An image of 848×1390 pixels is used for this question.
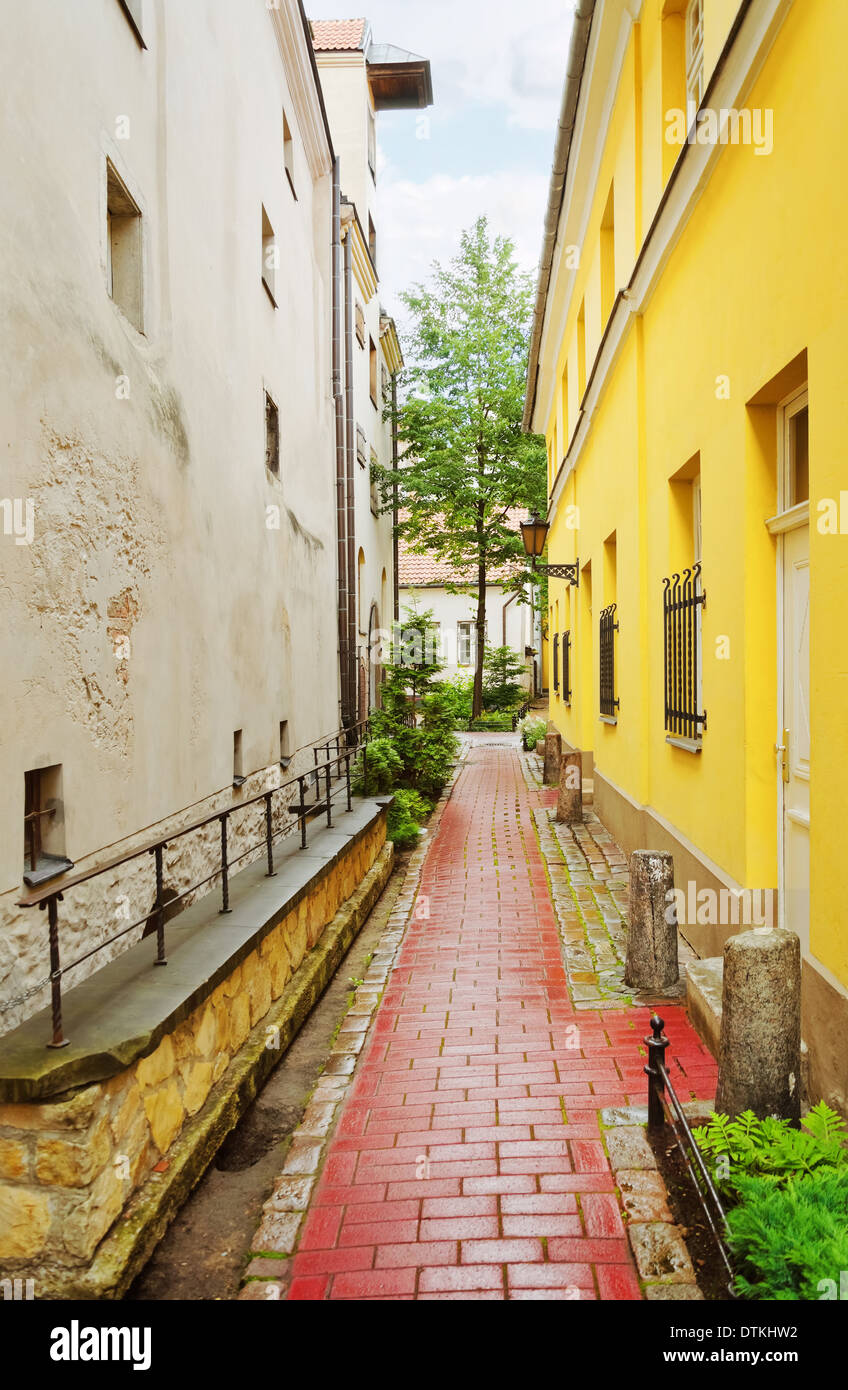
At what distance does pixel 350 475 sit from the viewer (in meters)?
14.3

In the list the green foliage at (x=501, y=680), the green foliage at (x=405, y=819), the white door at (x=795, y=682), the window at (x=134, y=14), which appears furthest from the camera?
the green foliage at (x=501, y=680)

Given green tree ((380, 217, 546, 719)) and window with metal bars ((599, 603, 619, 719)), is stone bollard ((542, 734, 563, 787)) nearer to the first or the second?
window with metal bars ((599, 603, 619, 719))

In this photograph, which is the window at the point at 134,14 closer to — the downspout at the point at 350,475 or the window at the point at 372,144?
the downspout at the point at 350,475

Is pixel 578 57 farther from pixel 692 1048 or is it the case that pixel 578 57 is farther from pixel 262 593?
pixel 692 1048

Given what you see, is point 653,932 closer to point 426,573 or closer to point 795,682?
point 795,682

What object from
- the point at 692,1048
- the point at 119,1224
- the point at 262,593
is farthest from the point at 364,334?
the point at 119,1224

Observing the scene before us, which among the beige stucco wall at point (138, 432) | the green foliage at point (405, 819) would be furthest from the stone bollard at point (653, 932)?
the green foliage at point (405, 819)

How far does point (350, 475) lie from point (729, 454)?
985 cm

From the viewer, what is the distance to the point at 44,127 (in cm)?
397

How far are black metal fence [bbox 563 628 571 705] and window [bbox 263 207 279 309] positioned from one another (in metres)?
7.71

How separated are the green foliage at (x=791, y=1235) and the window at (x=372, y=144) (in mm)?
19589

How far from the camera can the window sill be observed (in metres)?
5.96

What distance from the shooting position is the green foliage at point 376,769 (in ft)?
36.9
